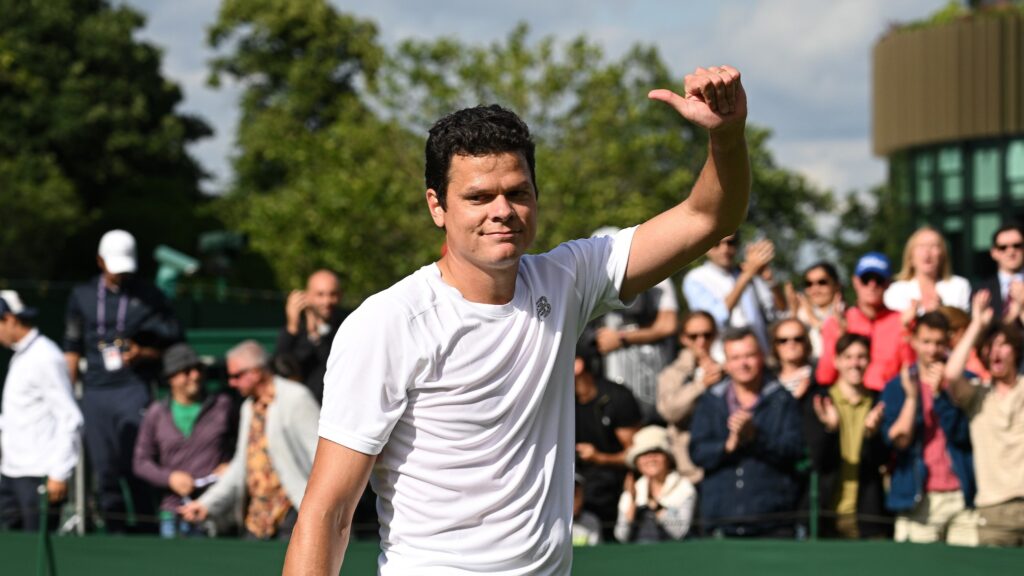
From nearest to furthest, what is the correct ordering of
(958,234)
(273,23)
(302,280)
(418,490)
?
(418,490) < (958,234) < (302,280) < (273,23)

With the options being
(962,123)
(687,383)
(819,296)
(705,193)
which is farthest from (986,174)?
(705,193)

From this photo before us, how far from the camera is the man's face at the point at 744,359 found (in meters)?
7.80

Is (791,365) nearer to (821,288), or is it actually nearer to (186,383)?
(821,288)

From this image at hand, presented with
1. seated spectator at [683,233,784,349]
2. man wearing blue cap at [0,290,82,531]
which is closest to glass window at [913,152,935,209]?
seated spectator at [683,233,784,349]

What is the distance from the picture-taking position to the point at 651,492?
27.2 ft

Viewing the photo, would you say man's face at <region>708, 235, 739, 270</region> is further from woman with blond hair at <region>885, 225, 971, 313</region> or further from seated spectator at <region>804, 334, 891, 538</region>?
seated spectator at <region>804, 334, 891, 538</region>

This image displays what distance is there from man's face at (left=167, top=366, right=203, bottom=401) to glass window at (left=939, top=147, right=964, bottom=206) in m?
29.9

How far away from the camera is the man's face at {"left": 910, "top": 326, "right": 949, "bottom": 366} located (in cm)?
781

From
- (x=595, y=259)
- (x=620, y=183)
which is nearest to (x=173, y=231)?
(x=620, y=183)

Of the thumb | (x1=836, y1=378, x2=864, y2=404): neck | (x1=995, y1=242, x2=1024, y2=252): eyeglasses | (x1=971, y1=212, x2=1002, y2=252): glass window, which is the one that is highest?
(x1=971, y1=212, x2=1002, y2=252): glass window

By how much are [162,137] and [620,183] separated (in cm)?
1349

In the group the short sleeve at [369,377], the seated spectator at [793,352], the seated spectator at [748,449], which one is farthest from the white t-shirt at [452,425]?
the seated spectator at [793,352]

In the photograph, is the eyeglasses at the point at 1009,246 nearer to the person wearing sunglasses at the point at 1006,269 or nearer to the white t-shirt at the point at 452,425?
the person wearing sunglasses at the point at 1006,269

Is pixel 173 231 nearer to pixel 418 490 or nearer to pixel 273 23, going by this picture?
pixel 273 23
